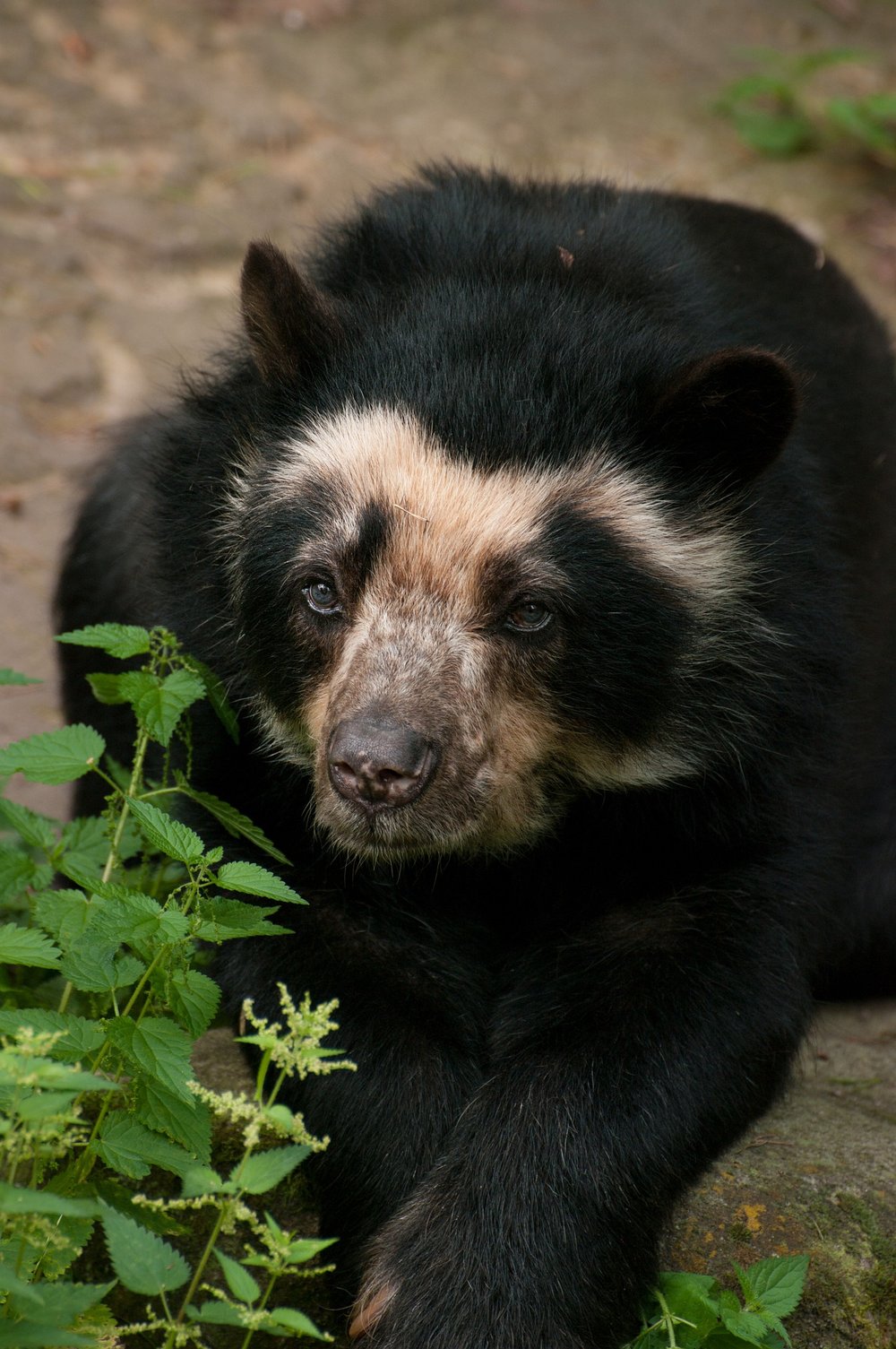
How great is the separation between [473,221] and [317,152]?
5957mm

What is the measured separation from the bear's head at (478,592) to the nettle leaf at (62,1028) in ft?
2.36

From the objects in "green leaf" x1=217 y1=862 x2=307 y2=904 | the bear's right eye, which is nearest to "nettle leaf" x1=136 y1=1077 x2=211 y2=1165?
"green leaf" x1=217 y1=862 x2=307 y2=904

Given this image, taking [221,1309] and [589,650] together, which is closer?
[221,1309]

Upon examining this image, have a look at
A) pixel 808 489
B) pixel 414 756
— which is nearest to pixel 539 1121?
pixel 414 756

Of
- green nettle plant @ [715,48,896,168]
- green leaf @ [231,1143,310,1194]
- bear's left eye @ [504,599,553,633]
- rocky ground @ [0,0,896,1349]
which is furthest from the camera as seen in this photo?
green nettle plant @ [715,48,896,168]

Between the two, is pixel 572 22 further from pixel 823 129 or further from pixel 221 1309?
pixel 221 1309

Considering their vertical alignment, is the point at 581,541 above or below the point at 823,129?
below

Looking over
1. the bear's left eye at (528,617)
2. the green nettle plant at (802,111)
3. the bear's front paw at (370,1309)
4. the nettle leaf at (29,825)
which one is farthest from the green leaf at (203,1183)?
the green nettle plant at (802,111)

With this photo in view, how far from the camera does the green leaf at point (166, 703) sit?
368 cm

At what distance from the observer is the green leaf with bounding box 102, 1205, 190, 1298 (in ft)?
8.22

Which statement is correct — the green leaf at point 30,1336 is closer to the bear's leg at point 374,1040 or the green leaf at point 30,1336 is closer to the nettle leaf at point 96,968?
the nettle leaf at point 96,968

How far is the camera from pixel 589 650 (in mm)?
3693

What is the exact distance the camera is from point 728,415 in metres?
3.62

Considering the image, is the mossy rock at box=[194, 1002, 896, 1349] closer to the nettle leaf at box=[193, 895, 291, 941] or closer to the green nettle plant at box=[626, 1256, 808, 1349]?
the green nettle plant at box=[626, 1256, 808, 1349]
